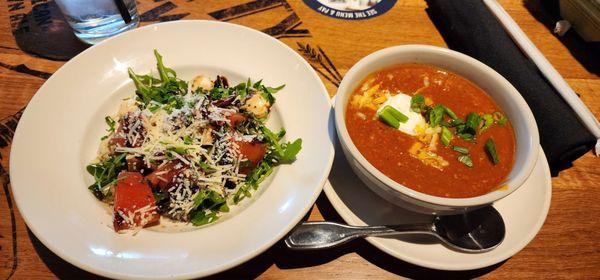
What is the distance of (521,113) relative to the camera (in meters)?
1.65

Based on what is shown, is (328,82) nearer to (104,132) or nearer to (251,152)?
(251,152)

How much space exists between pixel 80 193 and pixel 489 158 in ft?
5.74

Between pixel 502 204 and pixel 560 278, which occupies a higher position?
pixel 502 204

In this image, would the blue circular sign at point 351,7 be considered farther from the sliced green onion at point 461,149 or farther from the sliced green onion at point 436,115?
the sliced green onion at point 461,149

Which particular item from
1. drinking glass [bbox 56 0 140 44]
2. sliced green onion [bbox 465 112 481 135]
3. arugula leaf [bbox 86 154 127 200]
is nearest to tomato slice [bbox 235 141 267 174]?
arugula leaf [bbox 86 154 127 200]

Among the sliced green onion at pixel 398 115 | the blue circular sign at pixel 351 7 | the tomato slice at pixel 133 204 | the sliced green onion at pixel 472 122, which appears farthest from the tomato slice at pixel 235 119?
the blue circular sign at pixel 351 7

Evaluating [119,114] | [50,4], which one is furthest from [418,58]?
[50,4]

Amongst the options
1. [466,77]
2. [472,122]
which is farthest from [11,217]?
[466,77]

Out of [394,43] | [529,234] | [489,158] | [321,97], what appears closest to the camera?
[529,234]

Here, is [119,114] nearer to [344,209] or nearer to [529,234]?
[344,209]

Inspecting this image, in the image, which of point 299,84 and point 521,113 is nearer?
point 521,113

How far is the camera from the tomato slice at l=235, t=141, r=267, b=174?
1.76 meters

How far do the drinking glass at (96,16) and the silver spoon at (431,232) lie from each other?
175 cm

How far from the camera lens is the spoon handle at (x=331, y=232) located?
1485 millimetres
